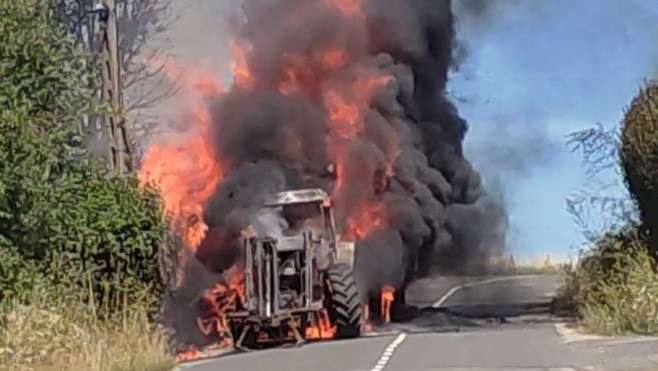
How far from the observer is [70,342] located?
18594 mm

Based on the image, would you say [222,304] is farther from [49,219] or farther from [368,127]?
[49,219]

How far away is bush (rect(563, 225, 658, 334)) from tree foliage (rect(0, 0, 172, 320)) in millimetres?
10163

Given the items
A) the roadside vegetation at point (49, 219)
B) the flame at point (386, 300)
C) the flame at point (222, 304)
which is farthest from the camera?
the flame at point (386, 300)

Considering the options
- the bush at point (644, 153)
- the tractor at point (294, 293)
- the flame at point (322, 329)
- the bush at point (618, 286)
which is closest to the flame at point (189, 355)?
A: the tractor at point (294, 293)

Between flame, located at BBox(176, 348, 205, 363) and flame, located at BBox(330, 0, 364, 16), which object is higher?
flame, located at BBox(330, 0, 364, 16)

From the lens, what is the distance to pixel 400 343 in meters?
25.5

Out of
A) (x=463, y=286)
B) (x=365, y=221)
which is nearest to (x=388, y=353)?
(x=365, y=221)

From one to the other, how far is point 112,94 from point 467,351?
8054 mm

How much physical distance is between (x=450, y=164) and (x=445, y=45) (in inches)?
141

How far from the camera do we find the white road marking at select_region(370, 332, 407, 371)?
20469 millimetres

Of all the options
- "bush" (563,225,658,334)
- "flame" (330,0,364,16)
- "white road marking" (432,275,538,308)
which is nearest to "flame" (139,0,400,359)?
"flame" (330,0,364,16)

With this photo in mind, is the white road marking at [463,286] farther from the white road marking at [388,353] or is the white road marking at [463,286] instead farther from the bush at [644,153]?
the white road marking at [388,353]

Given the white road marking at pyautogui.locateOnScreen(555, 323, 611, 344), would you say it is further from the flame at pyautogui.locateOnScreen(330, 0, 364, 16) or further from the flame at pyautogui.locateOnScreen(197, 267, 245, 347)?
the flame at pyautogui.locateOnScreen(330, 0, 364, 16)

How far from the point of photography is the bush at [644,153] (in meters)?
27.3
